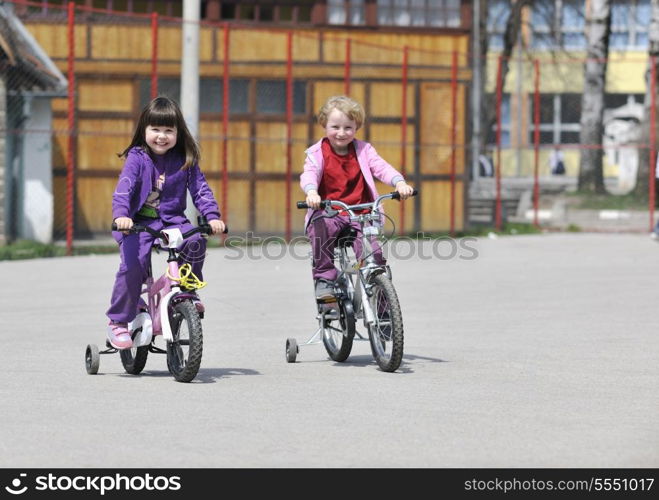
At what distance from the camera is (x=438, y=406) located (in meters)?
8.34

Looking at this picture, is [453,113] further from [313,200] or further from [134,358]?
[134,358]

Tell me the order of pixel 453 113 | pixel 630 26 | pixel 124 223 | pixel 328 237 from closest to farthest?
pixel 124 223, pixel 328 237, pixel 453 113, pixel 630 26

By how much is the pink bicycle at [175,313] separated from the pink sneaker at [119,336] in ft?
0.14

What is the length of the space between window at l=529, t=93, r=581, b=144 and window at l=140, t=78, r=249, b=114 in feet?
104

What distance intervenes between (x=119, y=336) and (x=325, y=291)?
1.42m

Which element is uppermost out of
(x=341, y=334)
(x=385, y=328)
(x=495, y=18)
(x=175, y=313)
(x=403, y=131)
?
(x=495, y=18)

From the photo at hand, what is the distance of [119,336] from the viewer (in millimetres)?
9438

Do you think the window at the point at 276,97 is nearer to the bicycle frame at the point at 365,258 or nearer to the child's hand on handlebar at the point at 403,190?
the bicycle frame at the point at 365,258

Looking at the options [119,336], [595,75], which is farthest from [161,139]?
[595,75]

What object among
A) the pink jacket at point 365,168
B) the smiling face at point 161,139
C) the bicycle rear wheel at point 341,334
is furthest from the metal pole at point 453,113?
the smiling face at point 161,139

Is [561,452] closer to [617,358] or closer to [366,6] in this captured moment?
[617,358]

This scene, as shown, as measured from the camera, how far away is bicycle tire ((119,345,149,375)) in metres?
9.54
